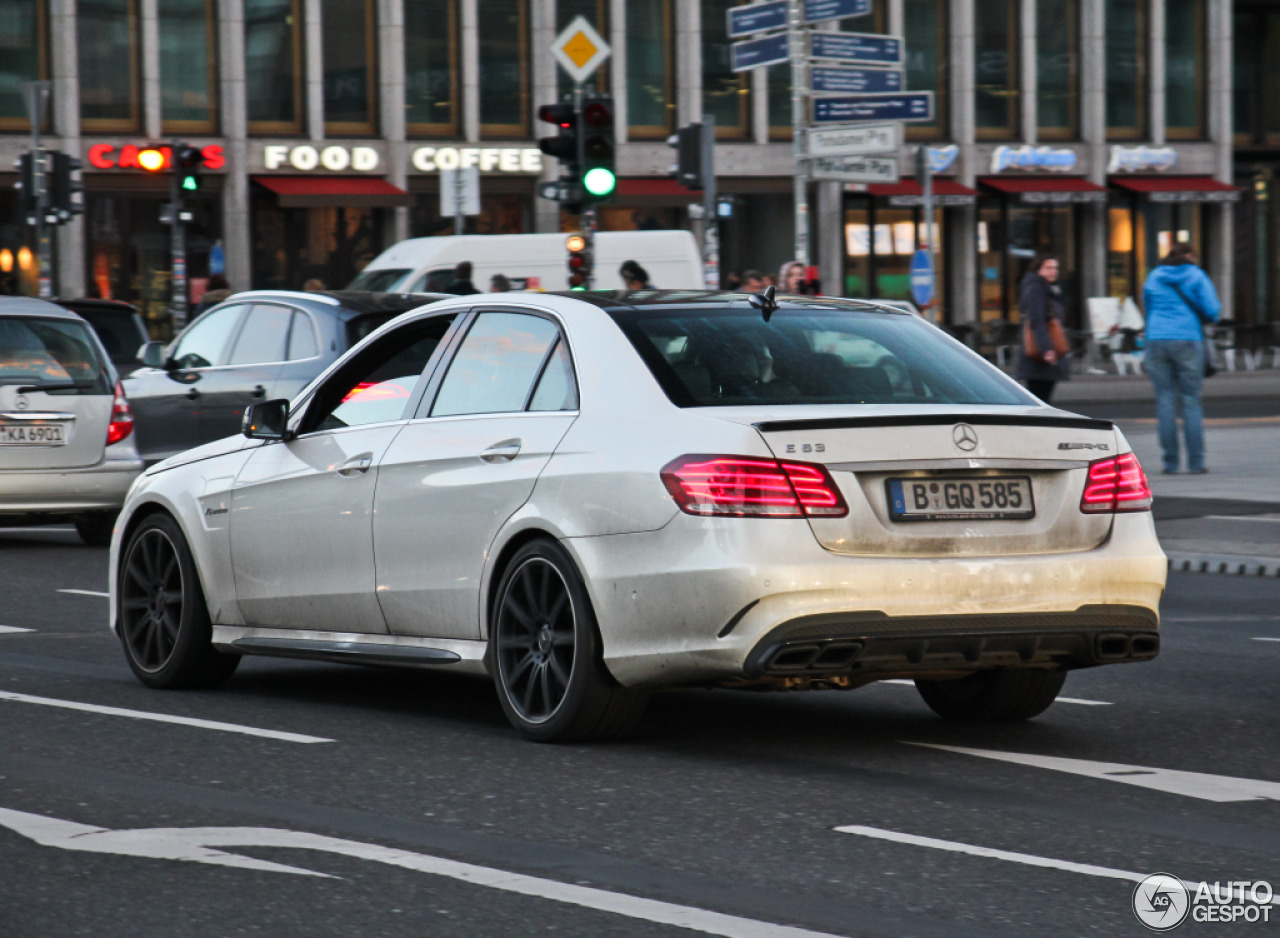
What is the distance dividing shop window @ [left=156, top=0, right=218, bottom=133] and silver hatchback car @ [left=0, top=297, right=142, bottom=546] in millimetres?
25717

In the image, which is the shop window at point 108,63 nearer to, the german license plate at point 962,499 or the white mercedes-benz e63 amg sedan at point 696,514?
the white mercedes-benz e63 amg sedan at point 696,514

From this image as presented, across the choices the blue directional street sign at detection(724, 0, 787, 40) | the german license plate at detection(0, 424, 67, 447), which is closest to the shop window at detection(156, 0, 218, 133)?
the blue directional street sign at detection(724, 0, 787, 40)

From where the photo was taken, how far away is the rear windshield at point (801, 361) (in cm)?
692

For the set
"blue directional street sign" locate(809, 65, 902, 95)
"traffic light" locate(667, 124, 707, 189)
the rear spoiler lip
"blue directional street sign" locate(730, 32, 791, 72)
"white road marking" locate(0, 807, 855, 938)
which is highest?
"blue directional street sign" locate(730, 32, 791, 72)

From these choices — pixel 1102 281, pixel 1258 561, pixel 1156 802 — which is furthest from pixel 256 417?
pixel 1102 281

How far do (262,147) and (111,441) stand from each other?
86.4 feet

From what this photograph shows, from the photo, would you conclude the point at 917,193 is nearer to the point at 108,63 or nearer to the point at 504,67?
the point at 504,67

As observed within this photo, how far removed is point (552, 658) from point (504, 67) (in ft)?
123

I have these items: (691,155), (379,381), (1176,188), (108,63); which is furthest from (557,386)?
(1176,188)

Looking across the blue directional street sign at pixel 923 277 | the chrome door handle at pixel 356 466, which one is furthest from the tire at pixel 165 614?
the blue directional street sign at pixel 923 277

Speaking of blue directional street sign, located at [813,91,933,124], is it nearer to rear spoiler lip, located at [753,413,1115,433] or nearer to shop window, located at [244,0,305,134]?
rear spoiler lip, located at [753,413,1115,433]

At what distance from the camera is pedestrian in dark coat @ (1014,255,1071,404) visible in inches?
755

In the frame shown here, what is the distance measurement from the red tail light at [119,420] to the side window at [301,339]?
4.08 feet

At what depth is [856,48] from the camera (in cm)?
1909
